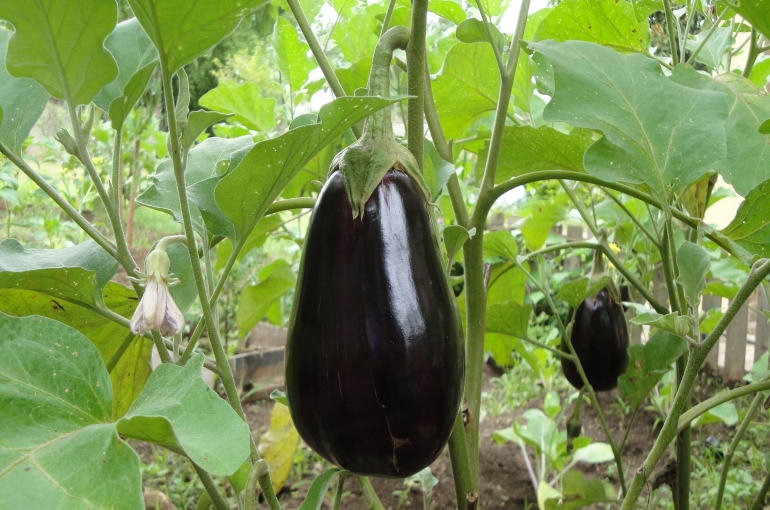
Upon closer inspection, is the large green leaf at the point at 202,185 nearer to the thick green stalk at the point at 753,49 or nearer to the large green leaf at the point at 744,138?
the large green leaf at the point at 744,138

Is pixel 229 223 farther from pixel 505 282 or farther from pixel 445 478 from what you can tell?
pixel 445 478

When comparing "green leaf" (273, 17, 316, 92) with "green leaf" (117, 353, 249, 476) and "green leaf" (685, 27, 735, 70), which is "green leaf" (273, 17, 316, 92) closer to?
"green leaf" (685, 27, 735, 70)

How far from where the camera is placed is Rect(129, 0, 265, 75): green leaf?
261 mm

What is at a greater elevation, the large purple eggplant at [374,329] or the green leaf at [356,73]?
the green leaf at [356,73]

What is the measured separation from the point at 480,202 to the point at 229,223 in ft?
0.58

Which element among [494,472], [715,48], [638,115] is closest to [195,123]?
[638,115]

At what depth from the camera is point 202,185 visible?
37 cm

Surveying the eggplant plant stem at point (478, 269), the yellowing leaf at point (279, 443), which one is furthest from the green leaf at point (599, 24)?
the yellowing leaf at point (279, 443)

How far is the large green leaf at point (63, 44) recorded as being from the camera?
30 centimetres

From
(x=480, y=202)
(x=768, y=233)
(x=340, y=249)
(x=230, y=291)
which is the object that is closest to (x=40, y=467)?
(x=340, y=249)

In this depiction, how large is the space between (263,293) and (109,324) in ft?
1.32

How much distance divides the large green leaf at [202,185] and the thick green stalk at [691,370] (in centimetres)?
32

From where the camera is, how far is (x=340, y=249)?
1.04 feet

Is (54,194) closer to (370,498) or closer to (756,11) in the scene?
(370,498)
